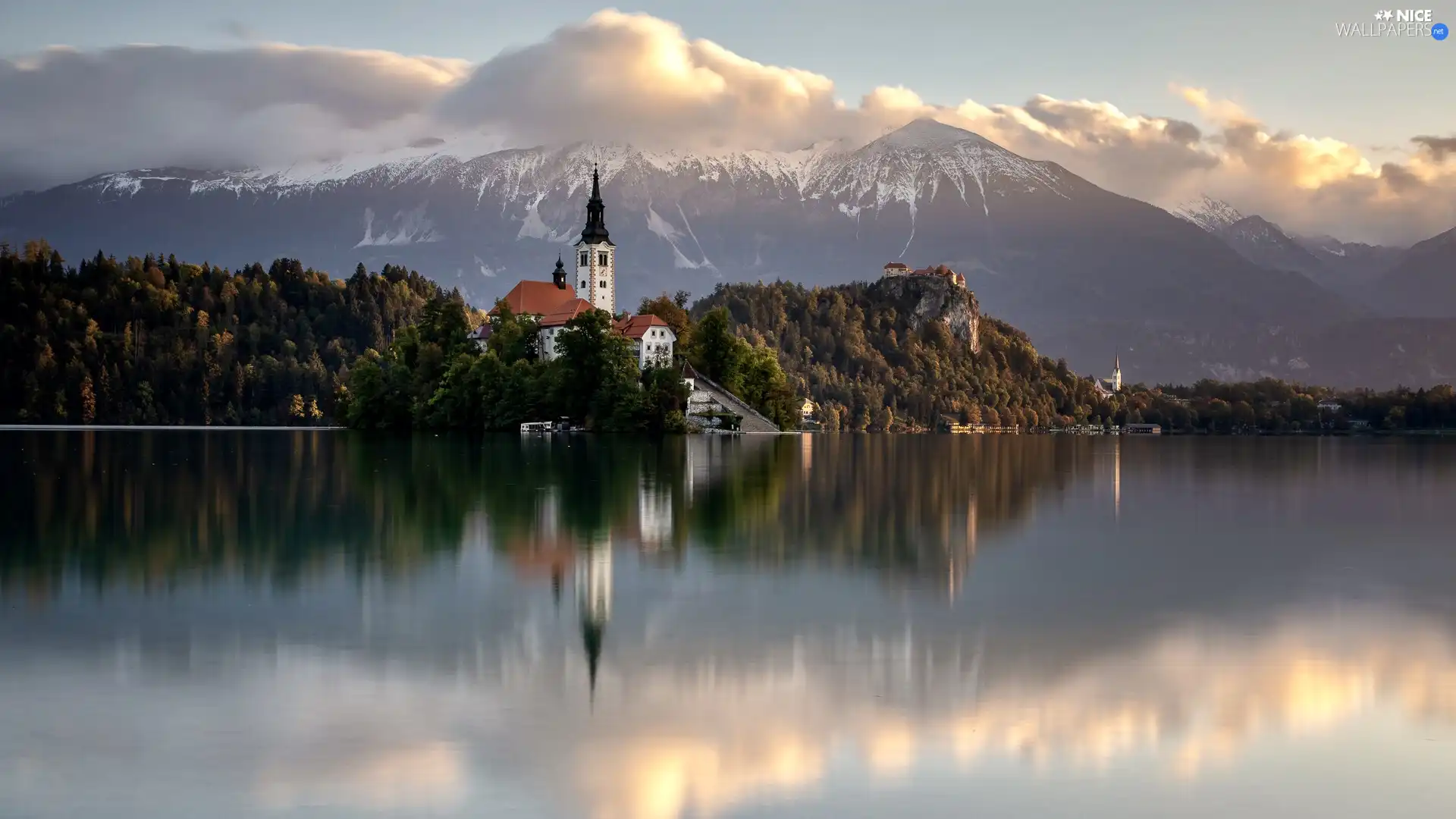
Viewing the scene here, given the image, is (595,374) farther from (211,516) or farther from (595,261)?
(211,516)

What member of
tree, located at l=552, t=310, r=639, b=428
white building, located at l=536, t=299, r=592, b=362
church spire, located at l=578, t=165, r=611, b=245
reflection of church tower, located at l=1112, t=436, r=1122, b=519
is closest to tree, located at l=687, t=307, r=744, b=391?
tree, located at l=552, t=310, r=639, b=428

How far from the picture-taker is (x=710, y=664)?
16.5 m

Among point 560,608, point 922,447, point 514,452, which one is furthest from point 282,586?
point 922,447

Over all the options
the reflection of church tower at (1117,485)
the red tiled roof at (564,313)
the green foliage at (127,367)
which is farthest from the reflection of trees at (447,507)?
the green foliage at (127,367)

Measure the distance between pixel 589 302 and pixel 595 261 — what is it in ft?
18.0

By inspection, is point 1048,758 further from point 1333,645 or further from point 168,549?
point 168,549

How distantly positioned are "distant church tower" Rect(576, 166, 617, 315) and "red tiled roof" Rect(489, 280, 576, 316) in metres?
2.26

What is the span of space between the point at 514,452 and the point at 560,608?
172 ft

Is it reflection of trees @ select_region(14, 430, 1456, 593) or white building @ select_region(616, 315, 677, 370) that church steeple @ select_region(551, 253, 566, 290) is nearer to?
white building @ select_region(616, 315, 677, 370)

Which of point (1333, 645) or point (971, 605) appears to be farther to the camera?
point (971, 605)

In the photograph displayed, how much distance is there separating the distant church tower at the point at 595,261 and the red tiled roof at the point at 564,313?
8041mm

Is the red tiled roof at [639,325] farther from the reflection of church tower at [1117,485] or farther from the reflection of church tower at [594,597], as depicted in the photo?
the reflection of church tower at [594,597]

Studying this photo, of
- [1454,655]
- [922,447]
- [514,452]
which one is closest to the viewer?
[1454,655]

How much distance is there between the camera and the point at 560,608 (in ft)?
66.7
